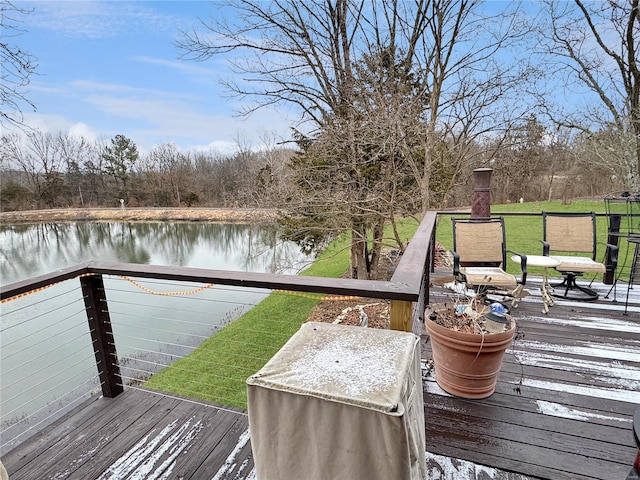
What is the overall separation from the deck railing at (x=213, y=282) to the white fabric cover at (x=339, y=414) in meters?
0.24

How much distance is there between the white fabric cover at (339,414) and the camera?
3.02ft

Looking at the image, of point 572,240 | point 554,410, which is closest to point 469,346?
point 554,410

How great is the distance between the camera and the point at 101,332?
6.80ft

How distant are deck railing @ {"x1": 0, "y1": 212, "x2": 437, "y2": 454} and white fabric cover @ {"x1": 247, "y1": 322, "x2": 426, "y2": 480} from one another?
0.24 metres

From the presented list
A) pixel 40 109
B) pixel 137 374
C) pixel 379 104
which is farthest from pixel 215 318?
pixel 379 104

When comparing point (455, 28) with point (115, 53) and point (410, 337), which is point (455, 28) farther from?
point (115, 53)

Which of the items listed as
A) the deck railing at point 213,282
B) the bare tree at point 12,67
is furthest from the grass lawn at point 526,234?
the bare tree at point 12,67

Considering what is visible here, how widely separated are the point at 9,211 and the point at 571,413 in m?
34.5

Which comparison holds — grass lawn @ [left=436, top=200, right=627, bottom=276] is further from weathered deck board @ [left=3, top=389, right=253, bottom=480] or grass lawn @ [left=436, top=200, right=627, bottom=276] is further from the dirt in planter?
weathered deck board @ [left=3, top=389, right=253, bottom=480]

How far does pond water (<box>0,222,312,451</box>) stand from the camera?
11.9 feet

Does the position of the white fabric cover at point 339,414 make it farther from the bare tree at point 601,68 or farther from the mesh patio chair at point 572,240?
the bare tree at point 601,68

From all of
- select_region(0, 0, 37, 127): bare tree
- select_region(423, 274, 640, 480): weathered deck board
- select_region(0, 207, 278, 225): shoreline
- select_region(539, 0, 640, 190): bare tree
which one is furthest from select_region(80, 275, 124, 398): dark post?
select_region(0, 207, 278, 225): shoreline

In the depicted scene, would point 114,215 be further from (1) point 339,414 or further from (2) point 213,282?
(1) point 339,414

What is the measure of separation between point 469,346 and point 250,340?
17.0 feet
